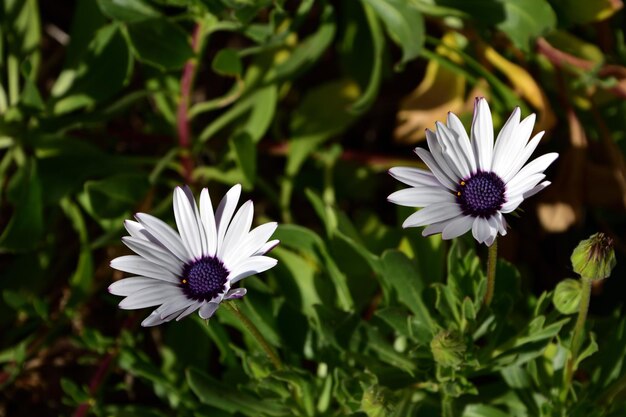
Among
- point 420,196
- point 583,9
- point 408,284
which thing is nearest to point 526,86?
point 583,9

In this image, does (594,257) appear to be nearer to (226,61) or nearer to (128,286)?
(128,286)

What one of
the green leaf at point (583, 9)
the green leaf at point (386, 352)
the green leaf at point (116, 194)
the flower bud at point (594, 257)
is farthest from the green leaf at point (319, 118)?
the flower bud at point (594, 257)

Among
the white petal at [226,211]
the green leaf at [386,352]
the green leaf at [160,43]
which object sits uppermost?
the green leaf at [160,43]

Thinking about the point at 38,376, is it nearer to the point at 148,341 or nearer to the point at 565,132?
the point at 148,341

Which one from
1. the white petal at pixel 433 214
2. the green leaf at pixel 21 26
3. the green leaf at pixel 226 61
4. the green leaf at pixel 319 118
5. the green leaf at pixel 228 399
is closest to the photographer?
the white petal at pixel 433 214

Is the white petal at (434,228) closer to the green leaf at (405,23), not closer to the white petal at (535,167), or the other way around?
the white petal at (535,167)

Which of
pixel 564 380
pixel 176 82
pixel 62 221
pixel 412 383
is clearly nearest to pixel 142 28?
pixel 176 82
